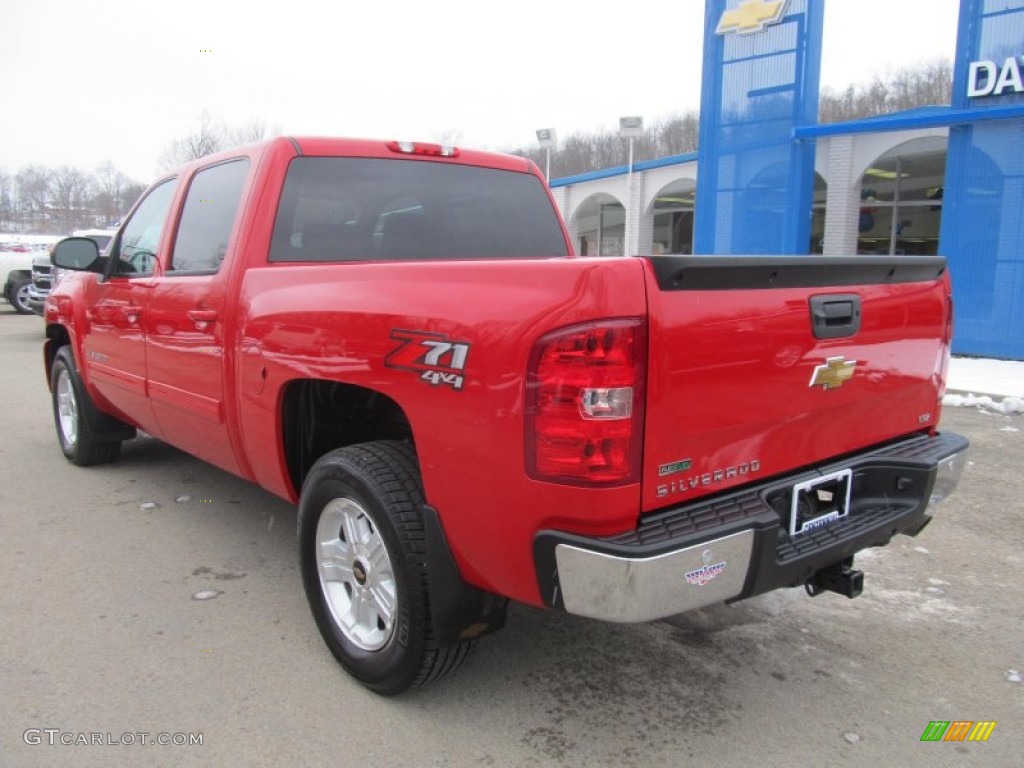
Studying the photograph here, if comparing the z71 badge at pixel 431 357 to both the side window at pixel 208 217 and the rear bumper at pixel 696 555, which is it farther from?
the side window at pixel 208 217

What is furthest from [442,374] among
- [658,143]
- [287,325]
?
[658,143]

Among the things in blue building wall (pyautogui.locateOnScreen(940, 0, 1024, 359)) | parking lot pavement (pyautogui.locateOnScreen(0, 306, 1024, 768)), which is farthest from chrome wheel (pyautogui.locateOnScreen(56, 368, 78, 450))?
blue building wall (pyautogui.locateOnScreen(940, 0, 1024, 359))

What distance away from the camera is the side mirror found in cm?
441

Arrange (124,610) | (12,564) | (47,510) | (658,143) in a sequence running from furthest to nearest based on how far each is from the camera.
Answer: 1. (658,143)
2. (47,510)
3. (12,564)
4. (124,610)

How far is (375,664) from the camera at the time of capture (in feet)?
8.78

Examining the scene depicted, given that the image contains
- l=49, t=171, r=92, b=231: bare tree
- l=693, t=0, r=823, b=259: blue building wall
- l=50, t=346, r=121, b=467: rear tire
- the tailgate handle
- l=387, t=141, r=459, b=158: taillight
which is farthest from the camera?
l=49, t=171, r=92, b=231: bare tree

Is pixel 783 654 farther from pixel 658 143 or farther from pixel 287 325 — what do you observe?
pixel 658 143

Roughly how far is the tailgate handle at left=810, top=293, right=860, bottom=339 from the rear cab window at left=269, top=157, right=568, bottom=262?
1.82m

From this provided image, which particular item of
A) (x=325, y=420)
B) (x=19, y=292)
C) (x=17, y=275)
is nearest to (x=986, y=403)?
(x=325, y=420)

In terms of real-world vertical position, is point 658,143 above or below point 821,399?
above

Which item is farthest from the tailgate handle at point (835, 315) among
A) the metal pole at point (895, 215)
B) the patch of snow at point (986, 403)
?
the metal pole at point (895, 215)

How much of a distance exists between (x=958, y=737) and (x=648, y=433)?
62.9 inches

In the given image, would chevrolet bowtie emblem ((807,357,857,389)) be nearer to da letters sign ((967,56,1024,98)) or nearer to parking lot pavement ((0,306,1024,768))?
parking lot pavement ((0,306,1024,768))

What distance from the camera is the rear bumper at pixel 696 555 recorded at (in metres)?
1.99
